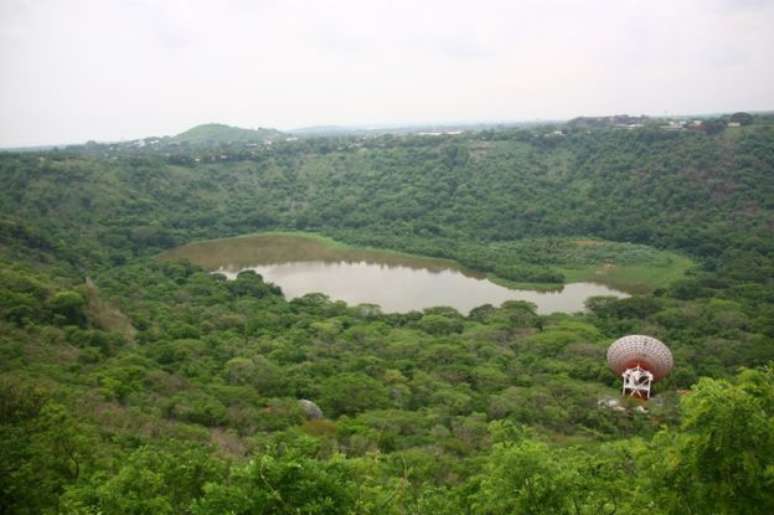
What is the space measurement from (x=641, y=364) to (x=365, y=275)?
3275cm

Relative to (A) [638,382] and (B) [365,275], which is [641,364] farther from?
(B) [365,275]

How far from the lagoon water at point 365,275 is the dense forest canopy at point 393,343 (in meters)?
3.20

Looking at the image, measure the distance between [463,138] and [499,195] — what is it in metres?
24.1

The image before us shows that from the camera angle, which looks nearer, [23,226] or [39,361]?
[39,361]

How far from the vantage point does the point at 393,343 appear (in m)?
33.7

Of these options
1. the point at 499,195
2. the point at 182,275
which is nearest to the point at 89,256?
the point at 182,275

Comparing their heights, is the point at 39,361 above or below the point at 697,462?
below

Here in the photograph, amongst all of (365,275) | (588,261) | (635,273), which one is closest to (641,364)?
(635,273)

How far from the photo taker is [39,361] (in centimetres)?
2392

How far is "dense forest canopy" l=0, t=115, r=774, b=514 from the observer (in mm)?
9914

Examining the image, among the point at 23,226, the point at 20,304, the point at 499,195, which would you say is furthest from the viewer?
the point at 499,195

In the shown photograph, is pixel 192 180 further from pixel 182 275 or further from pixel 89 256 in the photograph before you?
pixel 182 275

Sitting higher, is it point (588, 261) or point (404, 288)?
point (588, 261)

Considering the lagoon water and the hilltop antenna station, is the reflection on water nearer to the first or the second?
the lagoon water
